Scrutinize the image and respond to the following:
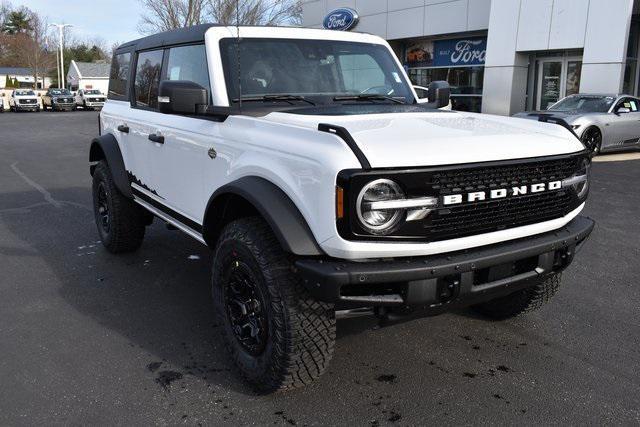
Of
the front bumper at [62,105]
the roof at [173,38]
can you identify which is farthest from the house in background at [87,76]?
the roof at [173,38]

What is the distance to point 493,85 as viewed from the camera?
20078 millimetres

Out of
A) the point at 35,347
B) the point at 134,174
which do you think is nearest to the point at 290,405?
the point at 35,347

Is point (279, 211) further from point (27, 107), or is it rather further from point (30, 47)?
point (30, 47)

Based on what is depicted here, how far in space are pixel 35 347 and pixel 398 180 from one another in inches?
100

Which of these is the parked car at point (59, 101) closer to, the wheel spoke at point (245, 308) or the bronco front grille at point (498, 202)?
the wheel spoke at point (245, 308)

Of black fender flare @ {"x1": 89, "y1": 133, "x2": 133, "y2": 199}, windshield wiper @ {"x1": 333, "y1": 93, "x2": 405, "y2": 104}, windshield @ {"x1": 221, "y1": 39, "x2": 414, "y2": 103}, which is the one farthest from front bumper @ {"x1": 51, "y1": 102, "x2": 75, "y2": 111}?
windshield wiper @ {"x1": 333, "y1": 93, "x2": 405, "y2": 104}

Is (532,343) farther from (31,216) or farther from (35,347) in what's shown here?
(31,216)

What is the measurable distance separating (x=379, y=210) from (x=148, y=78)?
2968 mm

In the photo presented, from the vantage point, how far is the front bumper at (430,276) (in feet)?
8.19

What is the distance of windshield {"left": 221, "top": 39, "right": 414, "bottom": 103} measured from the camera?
3.71 metres

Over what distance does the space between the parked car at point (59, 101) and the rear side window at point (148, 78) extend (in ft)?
139

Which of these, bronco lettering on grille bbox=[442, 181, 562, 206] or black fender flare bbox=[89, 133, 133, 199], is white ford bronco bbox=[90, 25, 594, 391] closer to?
bronco lettering on grille bbox=[442, 181, 562, 206]

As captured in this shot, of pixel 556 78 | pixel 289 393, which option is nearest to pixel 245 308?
pixel 289 393

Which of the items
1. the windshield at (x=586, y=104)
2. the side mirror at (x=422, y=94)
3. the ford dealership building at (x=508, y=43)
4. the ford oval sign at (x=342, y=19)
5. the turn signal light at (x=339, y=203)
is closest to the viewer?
the turn signal light at (x=339, y=203)
